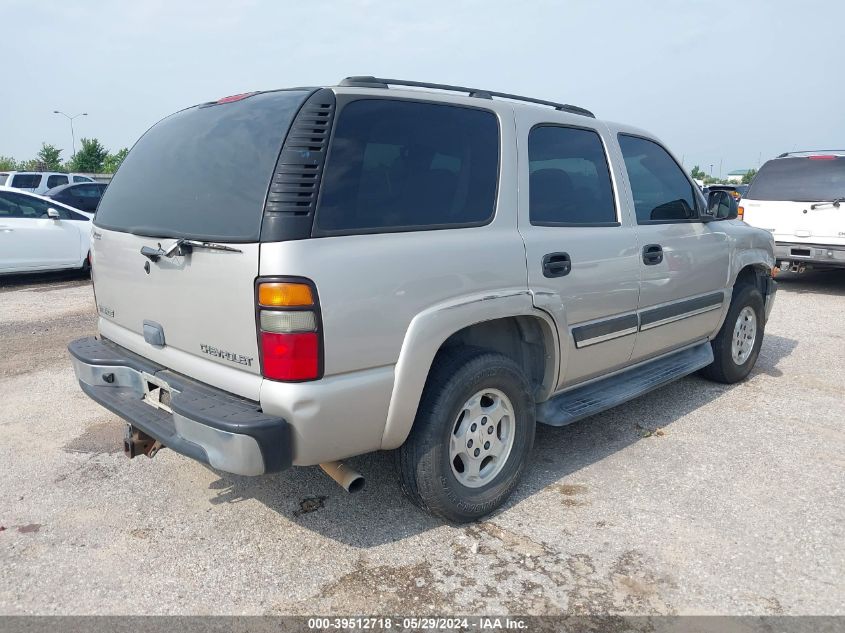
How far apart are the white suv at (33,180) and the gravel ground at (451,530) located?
1678cm

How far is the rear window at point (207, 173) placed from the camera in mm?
2641

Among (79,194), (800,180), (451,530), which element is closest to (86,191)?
(79,194)

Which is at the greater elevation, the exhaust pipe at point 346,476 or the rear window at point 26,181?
the rear window at point 26,181

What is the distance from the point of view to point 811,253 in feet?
29.0

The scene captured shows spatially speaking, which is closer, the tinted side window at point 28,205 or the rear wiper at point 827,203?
the rear wiper at point 827,203

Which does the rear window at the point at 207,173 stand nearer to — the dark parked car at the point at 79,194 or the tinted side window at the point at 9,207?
the tinted side window at the point at 9,207

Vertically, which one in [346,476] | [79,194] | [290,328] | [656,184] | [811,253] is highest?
[656,184]

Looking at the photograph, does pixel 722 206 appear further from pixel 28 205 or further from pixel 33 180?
pixel 33 180

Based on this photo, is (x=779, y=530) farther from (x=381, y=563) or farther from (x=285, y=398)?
(x=285, y=398)

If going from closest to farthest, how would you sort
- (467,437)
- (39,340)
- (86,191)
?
(467,437), (39,340), (86,191)

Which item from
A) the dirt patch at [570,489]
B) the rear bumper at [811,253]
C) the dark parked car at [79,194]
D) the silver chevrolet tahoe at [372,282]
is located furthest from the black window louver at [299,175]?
the dark parked car at [79,194]

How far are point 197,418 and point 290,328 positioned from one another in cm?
53

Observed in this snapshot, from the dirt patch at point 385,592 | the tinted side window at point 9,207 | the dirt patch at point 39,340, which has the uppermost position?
the tinted side window at point 9,207

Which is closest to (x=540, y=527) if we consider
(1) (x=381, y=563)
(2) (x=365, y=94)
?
(1) (x=381, y=563)
